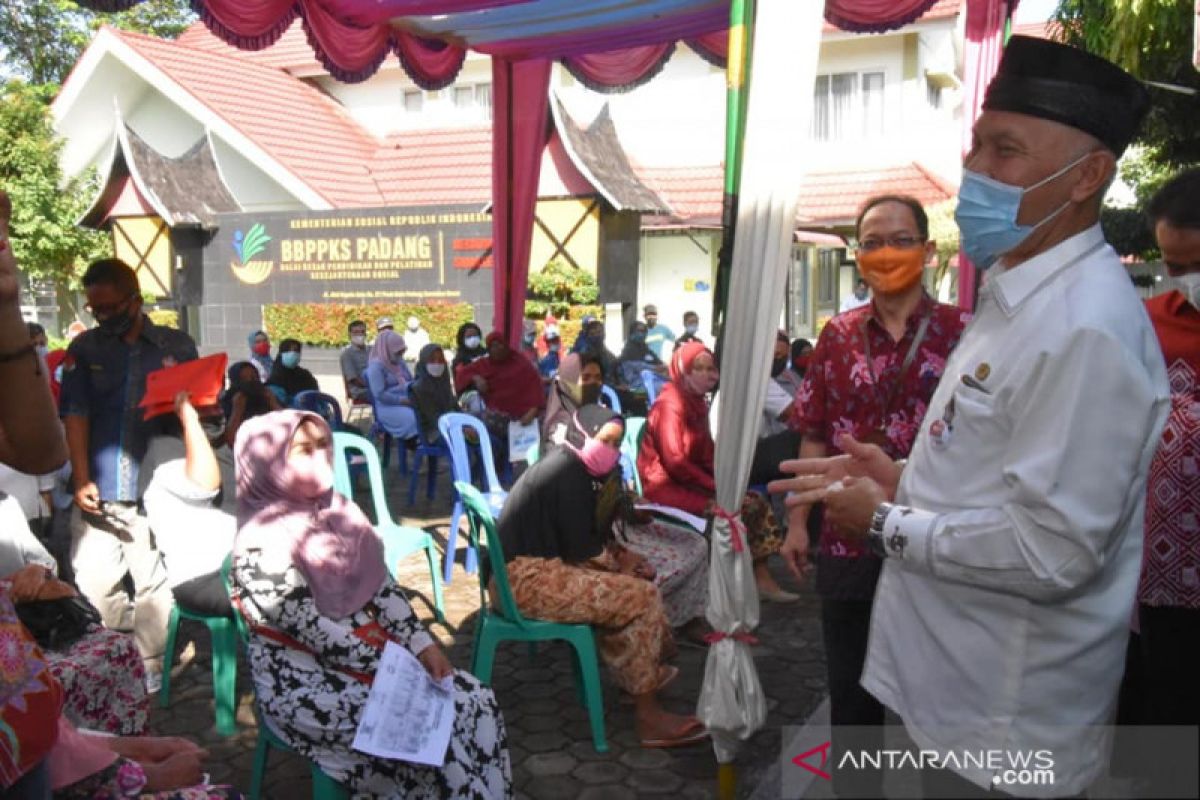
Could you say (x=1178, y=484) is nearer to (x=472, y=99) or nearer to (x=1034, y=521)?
(x=1034, y=521)

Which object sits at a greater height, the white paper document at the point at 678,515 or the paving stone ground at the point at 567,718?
the white paper document at the point at 678,515

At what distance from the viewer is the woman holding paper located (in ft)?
8.59

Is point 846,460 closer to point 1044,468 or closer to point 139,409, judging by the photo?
point 1044,468

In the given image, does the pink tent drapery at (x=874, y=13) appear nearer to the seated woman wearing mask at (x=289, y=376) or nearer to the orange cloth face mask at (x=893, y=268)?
the orange cloth face mask at (x=893, y=268)

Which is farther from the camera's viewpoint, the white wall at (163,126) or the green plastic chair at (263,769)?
the white wall at (163,126)

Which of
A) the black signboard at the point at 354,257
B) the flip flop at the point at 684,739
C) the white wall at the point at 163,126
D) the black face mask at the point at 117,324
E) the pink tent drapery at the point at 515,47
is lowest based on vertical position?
the flip flop at the point at 684,739

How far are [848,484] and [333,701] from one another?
1.69 m

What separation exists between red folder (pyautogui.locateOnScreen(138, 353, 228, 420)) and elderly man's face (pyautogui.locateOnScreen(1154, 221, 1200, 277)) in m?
3.29

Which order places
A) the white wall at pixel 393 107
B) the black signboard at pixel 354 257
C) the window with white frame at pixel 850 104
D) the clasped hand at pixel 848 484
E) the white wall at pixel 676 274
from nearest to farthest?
the clasped hand at pixel 848 484
the black signboard at pixel 354 257
the white wall at pixel 676 274
the window with white frame at pixel 850 104
the white wall at pixel 393 107

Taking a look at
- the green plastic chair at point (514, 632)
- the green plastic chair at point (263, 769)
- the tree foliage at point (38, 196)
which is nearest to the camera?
the green plastic chair at point (263, 769)

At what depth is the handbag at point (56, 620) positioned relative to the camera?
9.57ft

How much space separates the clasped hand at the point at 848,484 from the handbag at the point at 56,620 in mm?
2357

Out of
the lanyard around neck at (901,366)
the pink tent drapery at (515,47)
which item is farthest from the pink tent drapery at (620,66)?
the lanyard around neck at (901,366)

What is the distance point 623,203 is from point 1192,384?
42.5ft
